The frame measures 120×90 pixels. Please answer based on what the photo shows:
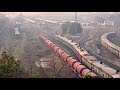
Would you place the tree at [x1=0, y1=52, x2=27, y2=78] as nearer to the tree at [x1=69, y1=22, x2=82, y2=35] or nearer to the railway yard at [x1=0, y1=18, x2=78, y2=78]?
the railway yard at [x1=0, y1=18, x2=78, y2=78]

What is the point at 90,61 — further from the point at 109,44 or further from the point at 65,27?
the point at 65,27

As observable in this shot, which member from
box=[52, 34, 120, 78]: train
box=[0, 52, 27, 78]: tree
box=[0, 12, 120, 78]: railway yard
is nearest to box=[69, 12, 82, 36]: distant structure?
box=[0, 12, 120, 78]: railway yard

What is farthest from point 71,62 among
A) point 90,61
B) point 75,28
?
point 75,28

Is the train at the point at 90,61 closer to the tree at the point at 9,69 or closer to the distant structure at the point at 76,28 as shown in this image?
the distant structure at the point at 76,28

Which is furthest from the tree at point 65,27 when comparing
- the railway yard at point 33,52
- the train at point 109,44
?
the train at point 109,44
